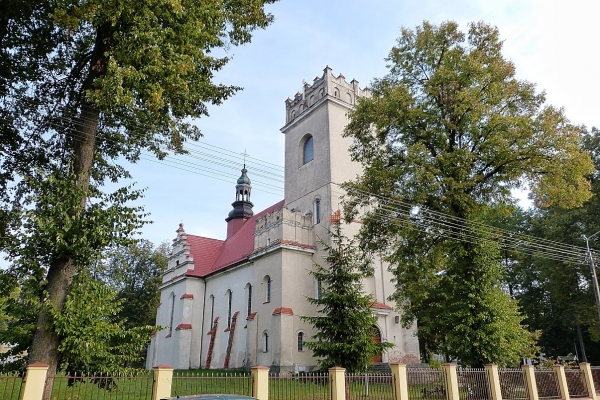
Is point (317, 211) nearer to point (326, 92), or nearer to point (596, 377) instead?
point (326, 92)

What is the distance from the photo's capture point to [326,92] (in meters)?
28.1

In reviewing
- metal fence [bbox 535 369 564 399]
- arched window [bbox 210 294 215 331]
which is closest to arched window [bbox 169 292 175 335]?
arched window [bbox 210 294 215 331]

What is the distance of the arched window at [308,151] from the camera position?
→ 2882 centimetres

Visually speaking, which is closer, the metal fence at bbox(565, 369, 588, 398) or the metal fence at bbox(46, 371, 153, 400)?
the metal fence at bbox(46, 371, 153, 400)

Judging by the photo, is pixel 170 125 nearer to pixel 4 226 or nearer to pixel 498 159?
pixel 4 226

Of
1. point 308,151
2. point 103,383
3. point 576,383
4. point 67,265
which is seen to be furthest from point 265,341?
point 67,265

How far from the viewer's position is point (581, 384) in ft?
58.0

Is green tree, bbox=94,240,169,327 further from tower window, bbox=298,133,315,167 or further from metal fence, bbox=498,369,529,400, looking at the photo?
metal fence, bbox=498,369,529,400

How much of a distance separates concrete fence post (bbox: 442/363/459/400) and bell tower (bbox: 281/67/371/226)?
40.5 ft

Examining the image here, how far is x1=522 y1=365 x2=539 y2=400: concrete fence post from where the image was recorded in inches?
628

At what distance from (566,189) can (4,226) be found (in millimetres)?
18374

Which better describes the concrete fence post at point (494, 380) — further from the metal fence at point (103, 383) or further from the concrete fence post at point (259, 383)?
the metal fence at point (103, 383)

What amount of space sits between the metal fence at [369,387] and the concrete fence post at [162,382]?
475cm

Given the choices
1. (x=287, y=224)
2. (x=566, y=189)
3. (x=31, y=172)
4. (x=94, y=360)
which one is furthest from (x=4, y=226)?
(x=566, y=189)
